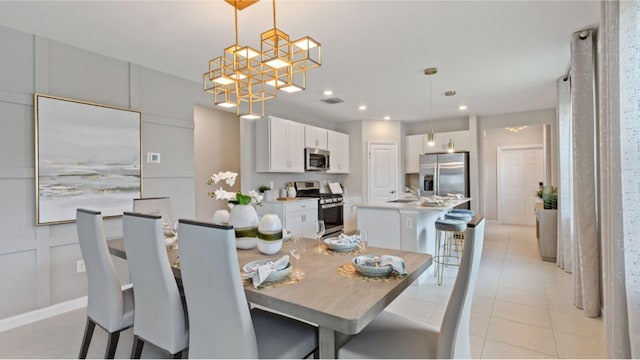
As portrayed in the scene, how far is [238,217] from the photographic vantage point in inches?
82.8

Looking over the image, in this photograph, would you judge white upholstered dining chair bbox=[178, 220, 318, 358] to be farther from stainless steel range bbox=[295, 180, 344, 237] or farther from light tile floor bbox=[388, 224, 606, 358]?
stainless steel range bbox=[295, 180, 344, 237]

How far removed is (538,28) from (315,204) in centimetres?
376

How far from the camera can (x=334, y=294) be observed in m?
1.31

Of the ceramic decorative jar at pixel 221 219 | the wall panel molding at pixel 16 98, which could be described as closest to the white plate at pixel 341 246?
the ceramic decorative jar at pixel 221 219

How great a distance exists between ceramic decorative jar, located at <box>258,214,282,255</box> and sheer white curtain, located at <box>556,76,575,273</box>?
3.52 meters

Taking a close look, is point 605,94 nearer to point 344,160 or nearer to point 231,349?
point 231,349

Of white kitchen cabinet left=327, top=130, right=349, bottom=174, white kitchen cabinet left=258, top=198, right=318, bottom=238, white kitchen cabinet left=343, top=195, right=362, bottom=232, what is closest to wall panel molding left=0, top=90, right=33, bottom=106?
white kitchen cabinet left=258, top=198, right=318, bottom=238

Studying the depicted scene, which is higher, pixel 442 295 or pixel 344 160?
pixel 344 160

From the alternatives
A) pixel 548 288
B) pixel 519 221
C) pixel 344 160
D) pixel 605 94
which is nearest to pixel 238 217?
pixel 605 94

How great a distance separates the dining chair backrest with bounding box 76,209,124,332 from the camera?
1841 millimetres

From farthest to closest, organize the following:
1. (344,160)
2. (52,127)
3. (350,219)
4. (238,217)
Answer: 1. (344,160)
2. (350,219)
3. (52,127)
4. (238,217)

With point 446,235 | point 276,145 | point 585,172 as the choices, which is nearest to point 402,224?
point 446,235

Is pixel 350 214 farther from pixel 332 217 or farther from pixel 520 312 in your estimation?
pixel 520 312

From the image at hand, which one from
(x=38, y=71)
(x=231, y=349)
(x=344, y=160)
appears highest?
(x=38, y=71)
